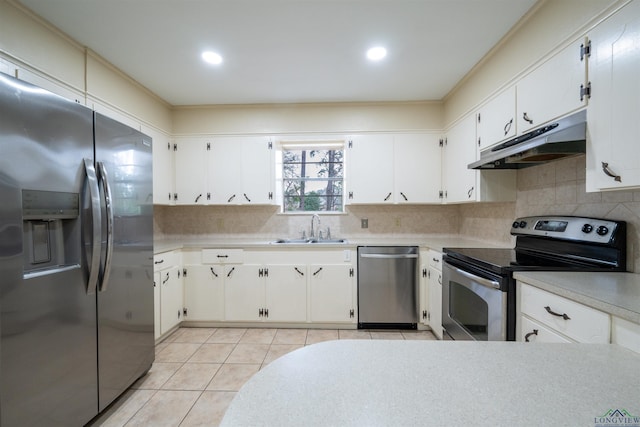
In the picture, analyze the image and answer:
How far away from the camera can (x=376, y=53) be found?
2.17 m

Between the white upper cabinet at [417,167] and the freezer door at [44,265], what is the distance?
2.68m

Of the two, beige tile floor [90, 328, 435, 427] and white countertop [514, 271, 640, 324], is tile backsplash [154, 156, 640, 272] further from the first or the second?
white countertop [514, 271, 640, 324]

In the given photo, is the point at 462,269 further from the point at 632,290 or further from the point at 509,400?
the point at 509,400

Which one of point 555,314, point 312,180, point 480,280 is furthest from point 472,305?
point 312,180

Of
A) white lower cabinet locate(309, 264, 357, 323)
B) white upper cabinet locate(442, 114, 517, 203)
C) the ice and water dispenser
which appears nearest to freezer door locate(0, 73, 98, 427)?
the ice and water dispenser

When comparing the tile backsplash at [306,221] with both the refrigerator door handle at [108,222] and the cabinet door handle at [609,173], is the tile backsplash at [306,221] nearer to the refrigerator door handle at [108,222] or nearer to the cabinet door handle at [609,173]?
the cabinet door handle at [609,173]

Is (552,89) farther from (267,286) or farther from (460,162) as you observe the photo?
(267,286)

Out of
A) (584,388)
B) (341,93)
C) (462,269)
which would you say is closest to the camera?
(584,388)

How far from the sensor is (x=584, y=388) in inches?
21.8

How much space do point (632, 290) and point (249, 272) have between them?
2.72m

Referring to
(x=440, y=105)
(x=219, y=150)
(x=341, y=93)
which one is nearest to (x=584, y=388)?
(x=341, y=93)

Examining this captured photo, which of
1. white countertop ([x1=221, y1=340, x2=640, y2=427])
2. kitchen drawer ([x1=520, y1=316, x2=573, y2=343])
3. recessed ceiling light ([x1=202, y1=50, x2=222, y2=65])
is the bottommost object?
kitchen drawer ([x1=520, y1=316, x2=573, y2=343])

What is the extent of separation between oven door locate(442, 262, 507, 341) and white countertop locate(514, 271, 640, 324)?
206 millimetres

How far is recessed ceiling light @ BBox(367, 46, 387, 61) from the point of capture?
212 centimetres
